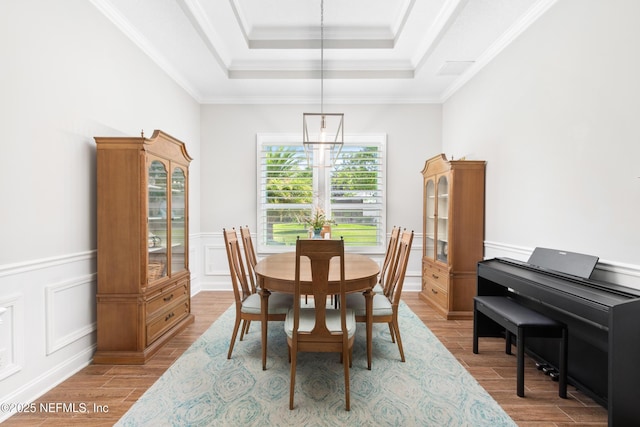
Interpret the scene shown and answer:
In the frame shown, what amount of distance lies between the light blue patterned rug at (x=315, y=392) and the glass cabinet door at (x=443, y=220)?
131 cm

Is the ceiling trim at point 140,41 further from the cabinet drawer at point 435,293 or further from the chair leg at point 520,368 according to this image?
the cabinet drawer at point 435,293

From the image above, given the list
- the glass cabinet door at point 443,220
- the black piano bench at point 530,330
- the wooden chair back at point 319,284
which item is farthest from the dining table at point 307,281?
the glass cabinet door at point 443,220

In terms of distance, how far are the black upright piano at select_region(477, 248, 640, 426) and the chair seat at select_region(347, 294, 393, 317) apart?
98cm

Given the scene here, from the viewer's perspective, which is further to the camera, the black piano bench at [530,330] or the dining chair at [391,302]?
the dining chair at [391,302]

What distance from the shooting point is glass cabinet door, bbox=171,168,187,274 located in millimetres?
2984

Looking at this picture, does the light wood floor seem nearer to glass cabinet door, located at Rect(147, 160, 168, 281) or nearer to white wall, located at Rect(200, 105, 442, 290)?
glass cabinet door, located at Rect(147, 160, 168, 281)

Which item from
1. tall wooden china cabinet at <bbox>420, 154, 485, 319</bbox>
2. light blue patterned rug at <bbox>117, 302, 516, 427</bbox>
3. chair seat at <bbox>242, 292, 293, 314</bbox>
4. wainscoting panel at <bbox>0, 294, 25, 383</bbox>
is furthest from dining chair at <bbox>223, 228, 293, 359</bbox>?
tall wooden china cabinet at <bbox>420, 154, 485, 319</bbox>

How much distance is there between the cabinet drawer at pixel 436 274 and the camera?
3463 mm

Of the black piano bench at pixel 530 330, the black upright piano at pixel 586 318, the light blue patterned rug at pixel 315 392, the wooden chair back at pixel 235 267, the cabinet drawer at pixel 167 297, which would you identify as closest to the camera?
the black upright piano at pixel 586 318

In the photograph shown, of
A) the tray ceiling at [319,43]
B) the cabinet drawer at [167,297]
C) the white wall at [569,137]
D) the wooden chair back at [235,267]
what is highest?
the tray ceiling at [319,43]

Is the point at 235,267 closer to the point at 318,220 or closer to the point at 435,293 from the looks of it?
the point at 318,220

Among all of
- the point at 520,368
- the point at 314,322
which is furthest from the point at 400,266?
the point at 520,368

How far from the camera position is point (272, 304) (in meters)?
2.43

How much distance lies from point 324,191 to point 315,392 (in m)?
3.05
